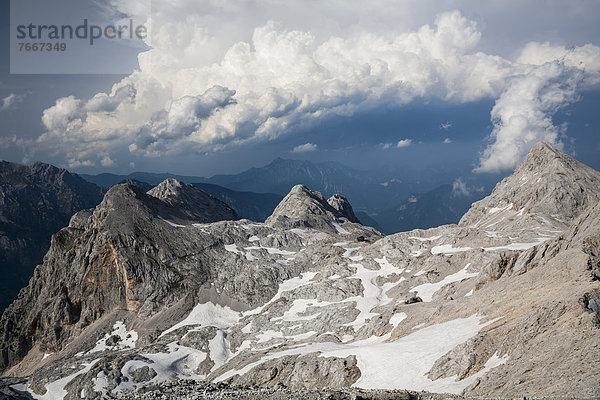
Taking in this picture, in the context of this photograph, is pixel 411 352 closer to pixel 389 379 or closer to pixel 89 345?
pixel 389 379

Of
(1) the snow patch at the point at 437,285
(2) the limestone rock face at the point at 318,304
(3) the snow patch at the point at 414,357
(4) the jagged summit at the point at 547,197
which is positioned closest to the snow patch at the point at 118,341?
(2) the limestone rock face at the point at 318,304

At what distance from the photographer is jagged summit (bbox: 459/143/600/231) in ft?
486

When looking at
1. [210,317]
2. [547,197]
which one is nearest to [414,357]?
[210,317]

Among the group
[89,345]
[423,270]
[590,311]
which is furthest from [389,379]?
[89,345]

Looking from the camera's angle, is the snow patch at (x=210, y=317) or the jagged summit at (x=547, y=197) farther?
the jagged summit at (x=547, y=197)

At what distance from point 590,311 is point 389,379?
2374 centimetres

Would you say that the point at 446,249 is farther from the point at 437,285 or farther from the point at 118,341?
the point at 118,341

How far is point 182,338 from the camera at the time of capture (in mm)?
121188

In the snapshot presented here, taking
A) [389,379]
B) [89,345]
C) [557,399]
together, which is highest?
[557,399]

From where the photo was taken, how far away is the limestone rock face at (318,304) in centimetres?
4325

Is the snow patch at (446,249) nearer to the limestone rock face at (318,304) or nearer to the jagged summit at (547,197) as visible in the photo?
the limestone rock face at (318,304)

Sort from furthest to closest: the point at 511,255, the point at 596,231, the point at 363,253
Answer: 1. the point at 363,253
2. the point at 511,255
3. the point at 596,231

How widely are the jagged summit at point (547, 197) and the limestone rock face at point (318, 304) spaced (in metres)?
0.92

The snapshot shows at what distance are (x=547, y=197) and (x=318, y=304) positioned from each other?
110708 mm
